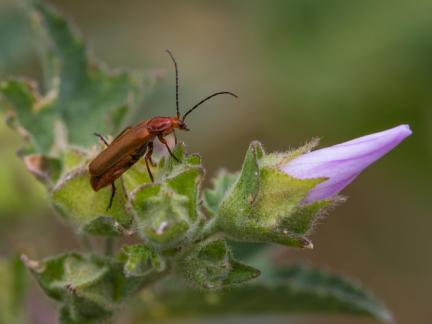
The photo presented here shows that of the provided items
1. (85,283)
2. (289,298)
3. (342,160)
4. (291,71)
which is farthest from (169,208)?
(291,71)

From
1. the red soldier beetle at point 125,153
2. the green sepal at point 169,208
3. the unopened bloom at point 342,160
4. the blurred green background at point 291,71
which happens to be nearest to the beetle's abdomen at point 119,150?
the red soldier beetle at point 125,153

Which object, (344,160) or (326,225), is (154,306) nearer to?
(344,160)

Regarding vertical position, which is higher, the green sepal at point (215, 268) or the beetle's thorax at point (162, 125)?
the beetle's thorax at point (162, 125)

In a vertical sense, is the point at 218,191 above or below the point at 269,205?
above

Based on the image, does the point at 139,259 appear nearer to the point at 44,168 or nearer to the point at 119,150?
the point at 119,150

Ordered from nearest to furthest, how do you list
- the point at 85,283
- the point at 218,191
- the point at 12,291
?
the point at 85,283, the point at 218,191, the point at 12,291

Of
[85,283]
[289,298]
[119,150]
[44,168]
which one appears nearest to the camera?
[85,283]

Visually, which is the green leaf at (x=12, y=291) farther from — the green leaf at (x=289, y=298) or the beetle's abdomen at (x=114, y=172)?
the beetle's abdomen at (x=114, y=172)
